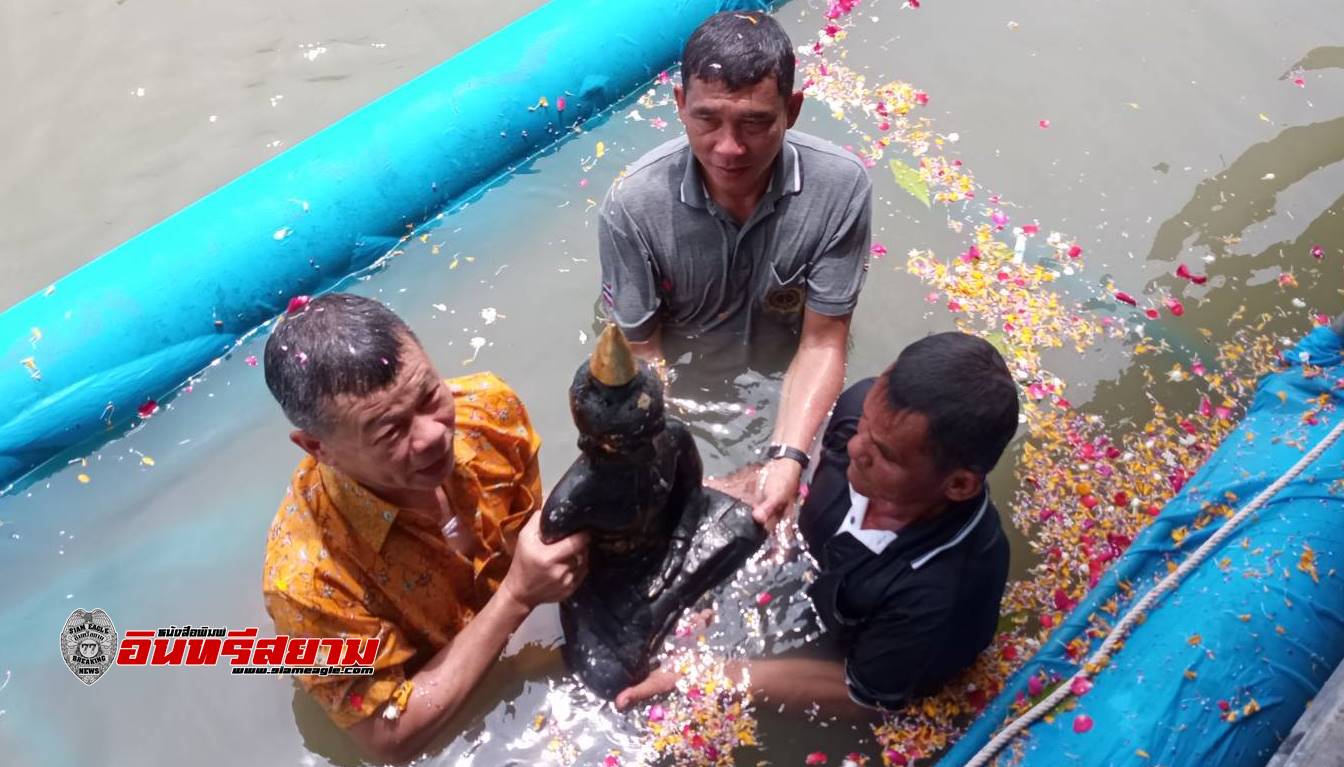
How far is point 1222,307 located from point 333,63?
4153mm

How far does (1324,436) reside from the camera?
2.69 meters

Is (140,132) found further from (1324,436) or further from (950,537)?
(1324,436)

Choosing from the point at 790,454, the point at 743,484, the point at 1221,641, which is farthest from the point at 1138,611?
the point at 743,484

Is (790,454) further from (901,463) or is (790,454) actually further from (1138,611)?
(1138,611)

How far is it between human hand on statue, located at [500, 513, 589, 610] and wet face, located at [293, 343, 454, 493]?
0.25 m

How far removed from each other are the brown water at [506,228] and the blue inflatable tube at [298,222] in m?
0.14

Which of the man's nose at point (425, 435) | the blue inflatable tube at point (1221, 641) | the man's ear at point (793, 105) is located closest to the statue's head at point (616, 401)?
the man's nose at point (425, 435)

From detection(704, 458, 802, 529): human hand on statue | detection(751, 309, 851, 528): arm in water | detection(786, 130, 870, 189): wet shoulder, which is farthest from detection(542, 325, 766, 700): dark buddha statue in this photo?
detection(786, 130, 870, 189): wet shoulder

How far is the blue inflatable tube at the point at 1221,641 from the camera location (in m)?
2.20

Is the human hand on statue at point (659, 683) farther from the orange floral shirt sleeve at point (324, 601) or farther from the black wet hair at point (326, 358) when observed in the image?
the black wet hair at point (326, 358)

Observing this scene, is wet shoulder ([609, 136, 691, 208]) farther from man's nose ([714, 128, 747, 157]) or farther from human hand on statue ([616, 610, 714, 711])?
human hand on statue ([616, 610, 714, 711])

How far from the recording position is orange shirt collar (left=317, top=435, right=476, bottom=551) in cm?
193

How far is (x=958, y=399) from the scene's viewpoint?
6.17 feet

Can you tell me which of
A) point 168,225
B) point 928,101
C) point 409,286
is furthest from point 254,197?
point 928,101
